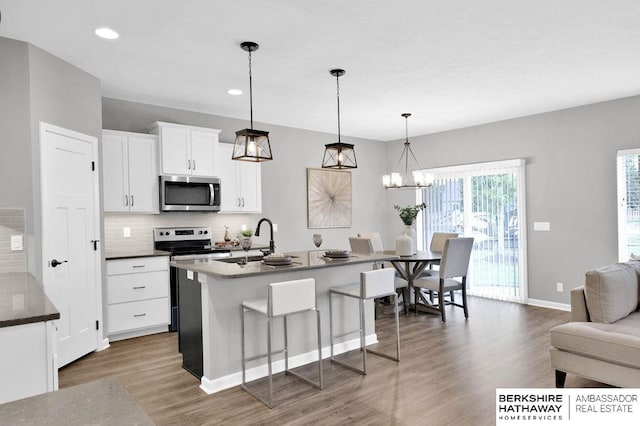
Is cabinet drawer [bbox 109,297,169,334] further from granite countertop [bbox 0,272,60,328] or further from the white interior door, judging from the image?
granite countertop [bbox 0,272,60,328]

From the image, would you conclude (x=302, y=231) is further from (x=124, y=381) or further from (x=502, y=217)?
(x=124, y=381)

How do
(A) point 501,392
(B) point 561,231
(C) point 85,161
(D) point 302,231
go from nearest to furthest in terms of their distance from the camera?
(A) point 501,392, (C) point 85,161, (B) point 561,231, (D) point 302,231

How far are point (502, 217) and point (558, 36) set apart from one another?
3.39 metres

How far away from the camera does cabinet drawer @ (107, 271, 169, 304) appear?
4.35 m

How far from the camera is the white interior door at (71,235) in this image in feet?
11.3

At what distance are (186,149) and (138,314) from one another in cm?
198

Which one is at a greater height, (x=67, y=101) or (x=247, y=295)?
A: (x=67, y=101)

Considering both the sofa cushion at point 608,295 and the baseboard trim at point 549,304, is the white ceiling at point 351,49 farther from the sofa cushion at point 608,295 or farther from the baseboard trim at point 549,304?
the baseboard trim at point 549,304

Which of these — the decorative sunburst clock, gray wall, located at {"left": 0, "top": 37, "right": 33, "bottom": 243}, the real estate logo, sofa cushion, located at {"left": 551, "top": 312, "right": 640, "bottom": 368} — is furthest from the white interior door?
sofa cushion, located at {"left": 551, "top": 312, "right": 640, "bottom": 368}

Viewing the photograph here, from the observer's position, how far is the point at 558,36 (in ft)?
10.8

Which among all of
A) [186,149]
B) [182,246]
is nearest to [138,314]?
[182,246]

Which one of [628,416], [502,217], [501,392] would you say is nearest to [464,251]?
[502,217]

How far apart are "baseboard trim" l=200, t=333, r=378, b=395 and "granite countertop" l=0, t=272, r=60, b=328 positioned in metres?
1.39

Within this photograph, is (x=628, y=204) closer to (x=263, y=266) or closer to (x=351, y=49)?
(x=351, y=49)
